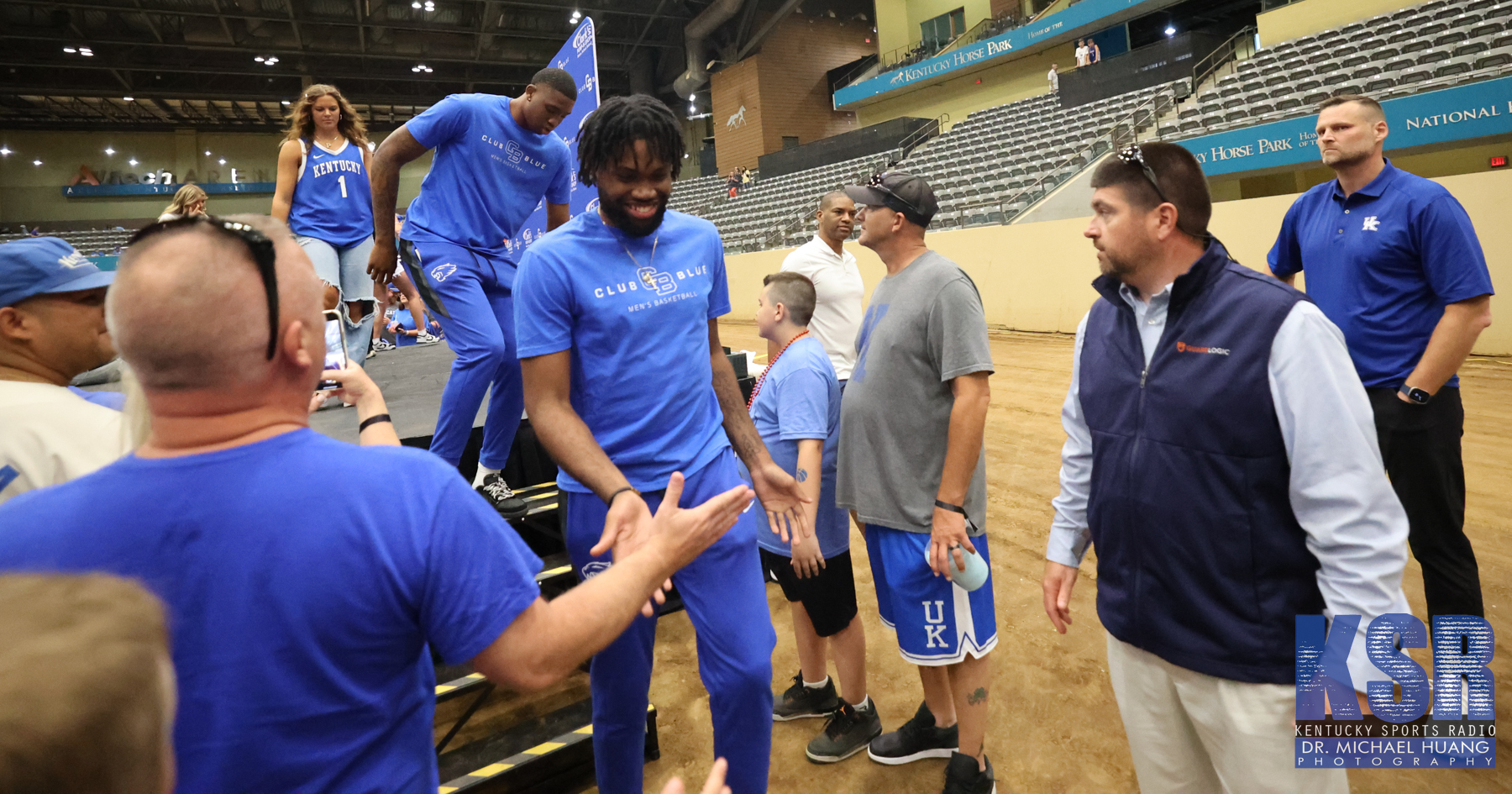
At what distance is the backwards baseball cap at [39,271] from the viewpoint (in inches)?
54.7

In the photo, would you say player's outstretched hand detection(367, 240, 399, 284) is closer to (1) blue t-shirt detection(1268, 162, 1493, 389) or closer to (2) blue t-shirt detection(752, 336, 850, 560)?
(2) blue t-shirt detection(752, 336, 850, 560)

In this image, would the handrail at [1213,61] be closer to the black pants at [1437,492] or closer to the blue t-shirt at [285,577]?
the black pants at [1437,492]

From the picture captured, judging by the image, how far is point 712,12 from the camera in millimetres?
23281

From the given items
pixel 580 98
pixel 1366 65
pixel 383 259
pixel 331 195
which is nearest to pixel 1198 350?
pixel 383 259

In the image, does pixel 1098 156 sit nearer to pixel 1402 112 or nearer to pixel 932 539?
pixel 1402 112

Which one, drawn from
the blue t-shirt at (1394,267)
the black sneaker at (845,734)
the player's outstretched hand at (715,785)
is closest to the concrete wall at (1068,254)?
the blue t-shirt at (1394,267)

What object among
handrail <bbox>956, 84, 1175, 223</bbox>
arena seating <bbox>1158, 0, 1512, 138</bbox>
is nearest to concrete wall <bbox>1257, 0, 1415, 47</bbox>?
arena seating <bbox>1158, 0, 1512, 138</bbox>

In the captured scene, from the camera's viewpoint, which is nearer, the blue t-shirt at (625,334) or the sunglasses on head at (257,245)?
the sunglasses on head at (257,245)

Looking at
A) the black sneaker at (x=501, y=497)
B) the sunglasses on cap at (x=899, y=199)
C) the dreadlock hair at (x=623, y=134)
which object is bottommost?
the black sneaker at (x=501, y=497)

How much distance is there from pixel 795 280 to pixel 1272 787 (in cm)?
206

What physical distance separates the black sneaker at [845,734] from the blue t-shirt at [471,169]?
7.57 ft

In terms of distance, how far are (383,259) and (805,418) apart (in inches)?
70.2

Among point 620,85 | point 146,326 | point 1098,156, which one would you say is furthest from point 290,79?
point 146,326

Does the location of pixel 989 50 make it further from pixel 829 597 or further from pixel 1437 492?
pixel 829 597
